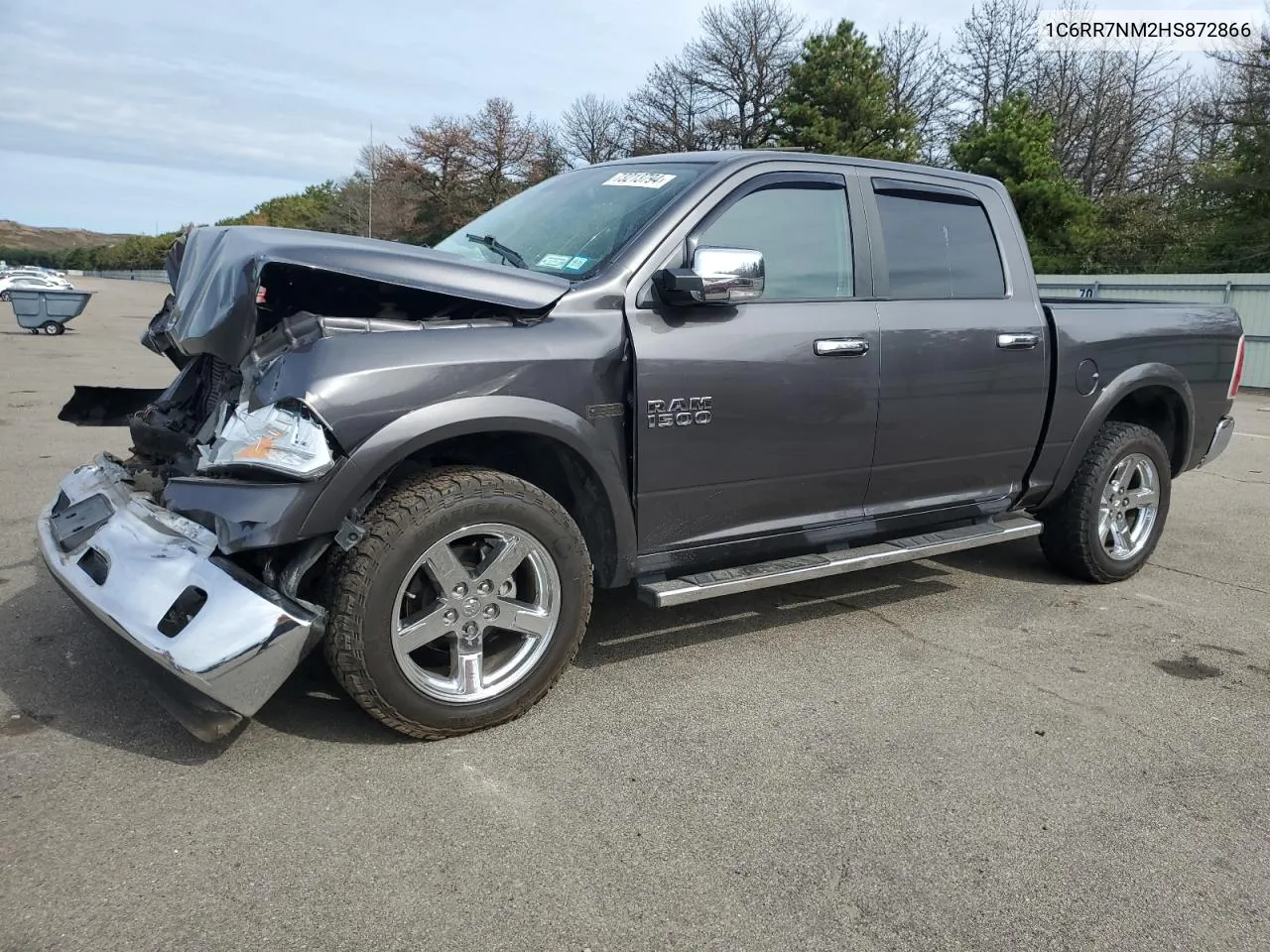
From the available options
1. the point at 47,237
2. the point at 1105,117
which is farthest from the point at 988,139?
the point at 47,237

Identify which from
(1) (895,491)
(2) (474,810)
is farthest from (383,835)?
(1) (895,491)

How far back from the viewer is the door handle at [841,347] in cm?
380

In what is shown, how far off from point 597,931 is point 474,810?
0.61 metres

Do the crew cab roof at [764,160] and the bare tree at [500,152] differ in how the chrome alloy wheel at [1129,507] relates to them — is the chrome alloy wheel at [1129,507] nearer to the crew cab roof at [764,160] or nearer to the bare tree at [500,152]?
the crew cab roof at [764,160]

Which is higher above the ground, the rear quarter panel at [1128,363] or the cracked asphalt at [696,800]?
the rear quarter panel at [1128,363]

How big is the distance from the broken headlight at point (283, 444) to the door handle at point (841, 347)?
6.20ft

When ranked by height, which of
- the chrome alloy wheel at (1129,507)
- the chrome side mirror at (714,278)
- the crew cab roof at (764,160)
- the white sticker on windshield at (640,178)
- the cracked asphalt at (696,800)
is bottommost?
the cracked asphalt at (696,800)

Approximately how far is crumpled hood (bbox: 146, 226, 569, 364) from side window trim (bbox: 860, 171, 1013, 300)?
4.73 ft

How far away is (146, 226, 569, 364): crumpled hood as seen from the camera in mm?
2936

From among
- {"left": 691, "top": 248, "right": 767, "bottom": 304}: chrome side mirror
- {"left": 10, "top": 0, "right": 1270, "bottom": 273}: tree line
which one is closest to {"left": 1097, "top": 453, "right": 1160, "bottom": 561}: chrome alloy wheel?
{"left": 691, "top": 248, "right": 767, "bottom": 304}: chrome side mirror

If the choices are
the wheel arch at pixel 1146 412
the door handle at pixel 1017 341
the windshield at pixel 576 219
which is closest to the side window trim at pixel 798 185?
the windshield at pixel 576 219

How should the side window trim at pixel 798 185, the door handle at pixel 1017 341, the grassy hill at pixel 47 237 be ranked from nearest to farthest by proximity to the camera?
the side window trim at pixel 798 185 < the door handle at pixel 1017 341 < the grassy hill at pixel 47 237

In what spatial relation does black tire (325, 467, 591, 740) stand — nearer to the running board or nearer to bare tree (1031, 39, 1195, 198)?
the running board

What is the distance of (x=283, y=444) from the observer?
281 centimetres
